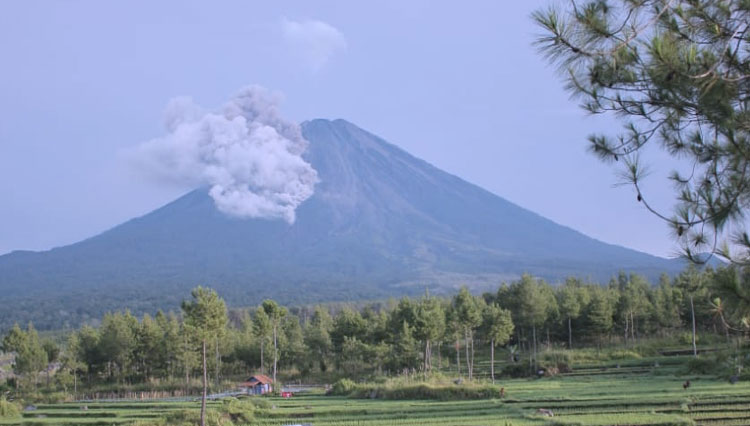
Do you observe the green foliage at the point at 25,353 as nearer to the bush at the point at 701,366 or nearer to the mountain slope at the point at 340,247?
the bush at the point at 701,366

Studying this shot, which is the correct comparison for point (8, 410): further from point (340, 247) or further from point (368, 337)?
point (340, 247)

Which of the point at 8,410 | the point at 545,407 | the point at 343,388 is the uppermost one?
Answer: the point at 545,407

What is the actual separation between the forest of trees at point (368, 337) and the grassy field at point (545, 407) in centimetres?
1014

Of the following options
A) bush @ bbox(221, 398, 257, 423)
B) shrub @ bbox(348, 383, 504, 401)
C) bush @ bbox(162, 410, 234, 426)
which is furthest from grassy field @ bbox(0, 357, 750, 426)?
bush @ bbox(162, 410, 234, 426)

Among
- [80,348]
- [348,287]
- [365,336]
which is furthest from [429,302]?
[348,287]

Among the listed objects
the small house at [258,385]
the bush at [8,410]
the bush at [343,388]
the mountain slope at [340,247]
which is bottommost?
the small house at [258,385]

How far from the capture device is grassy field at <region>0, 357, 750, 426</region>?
1939cm

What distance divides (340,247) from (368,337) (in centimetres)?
8823

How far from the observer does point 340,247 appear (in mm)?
135125

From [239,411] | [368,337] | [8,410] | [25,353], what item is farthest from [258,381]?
[239,411]

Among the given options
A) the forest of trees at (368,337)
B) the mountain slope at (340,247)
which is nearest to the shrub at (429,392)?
the forest of trees at (368,337)

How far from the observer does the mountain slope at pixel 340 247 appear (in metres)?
113

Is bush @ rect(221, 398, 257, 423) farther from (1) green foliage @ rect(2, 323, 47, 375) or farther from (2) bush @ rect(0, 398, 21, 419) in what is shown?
(1) green foliage @ rect(2, 323, 47, 375)

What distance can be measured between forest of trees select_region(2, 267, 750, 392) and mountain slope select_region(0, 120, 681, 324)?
4873 centimetres
